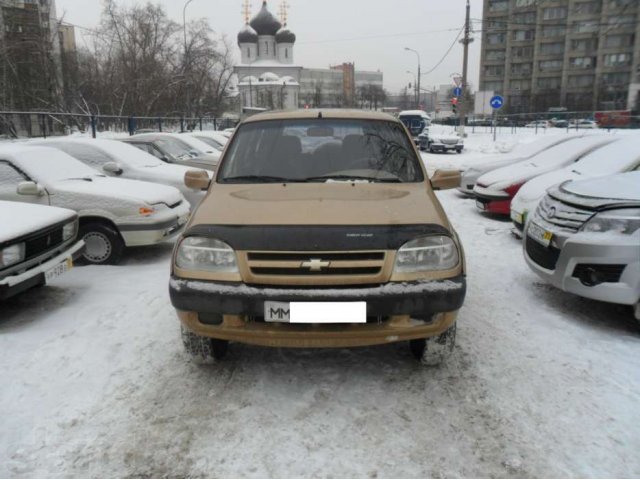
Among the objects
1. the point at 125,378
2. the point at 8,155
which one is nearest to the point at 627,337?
the point at 125,378

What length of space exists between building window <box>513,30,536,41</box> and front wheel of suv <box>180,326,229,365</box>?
94.9 metres

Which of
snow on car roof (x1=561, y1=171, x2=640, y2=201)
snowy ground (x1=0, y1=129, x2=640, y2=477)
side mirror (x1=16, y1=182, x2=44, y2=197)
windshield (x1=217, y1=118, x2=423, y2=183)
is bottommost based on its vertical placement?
snowy ground (x1=0, y1=129, x2=640, y2=477)

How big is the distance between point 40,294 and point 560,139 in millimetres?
10319

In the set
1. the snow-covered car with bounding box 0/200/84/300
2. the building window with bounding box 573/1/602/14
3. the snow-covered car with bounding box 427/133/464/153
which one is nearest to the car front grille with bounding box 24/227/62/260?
the snow-covered car with bounding box 0/200/84/300

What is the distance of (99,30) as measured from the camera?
36.5 m

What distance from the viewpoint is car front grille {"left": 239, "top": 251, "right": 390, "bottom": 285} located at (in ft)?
9.88

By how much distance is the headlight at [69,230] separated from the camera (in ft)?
17.3

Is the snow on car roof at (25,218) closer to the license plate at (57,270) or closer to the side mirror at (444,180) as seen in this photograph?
the license plate at (57,270)

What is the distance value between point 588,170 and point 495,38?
91.1 m

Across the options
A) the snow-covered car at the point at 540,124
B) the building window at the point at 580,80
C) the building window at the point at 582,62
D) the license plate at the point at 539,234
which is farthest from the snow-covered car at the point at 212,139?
the building window at the point at 582,62

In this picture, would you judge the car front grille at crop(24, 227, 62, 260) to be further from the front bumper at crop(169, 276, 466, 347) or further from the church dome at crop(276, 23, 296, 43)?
the church dome at crop(276, 23, 296, 43)

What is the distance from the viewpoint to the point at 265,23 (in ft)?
277

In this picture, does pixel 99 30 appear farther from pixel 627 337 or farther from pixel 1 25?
pixel 627 337

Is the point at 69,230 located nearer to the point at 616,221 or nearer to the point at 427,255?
the point at 427,255
